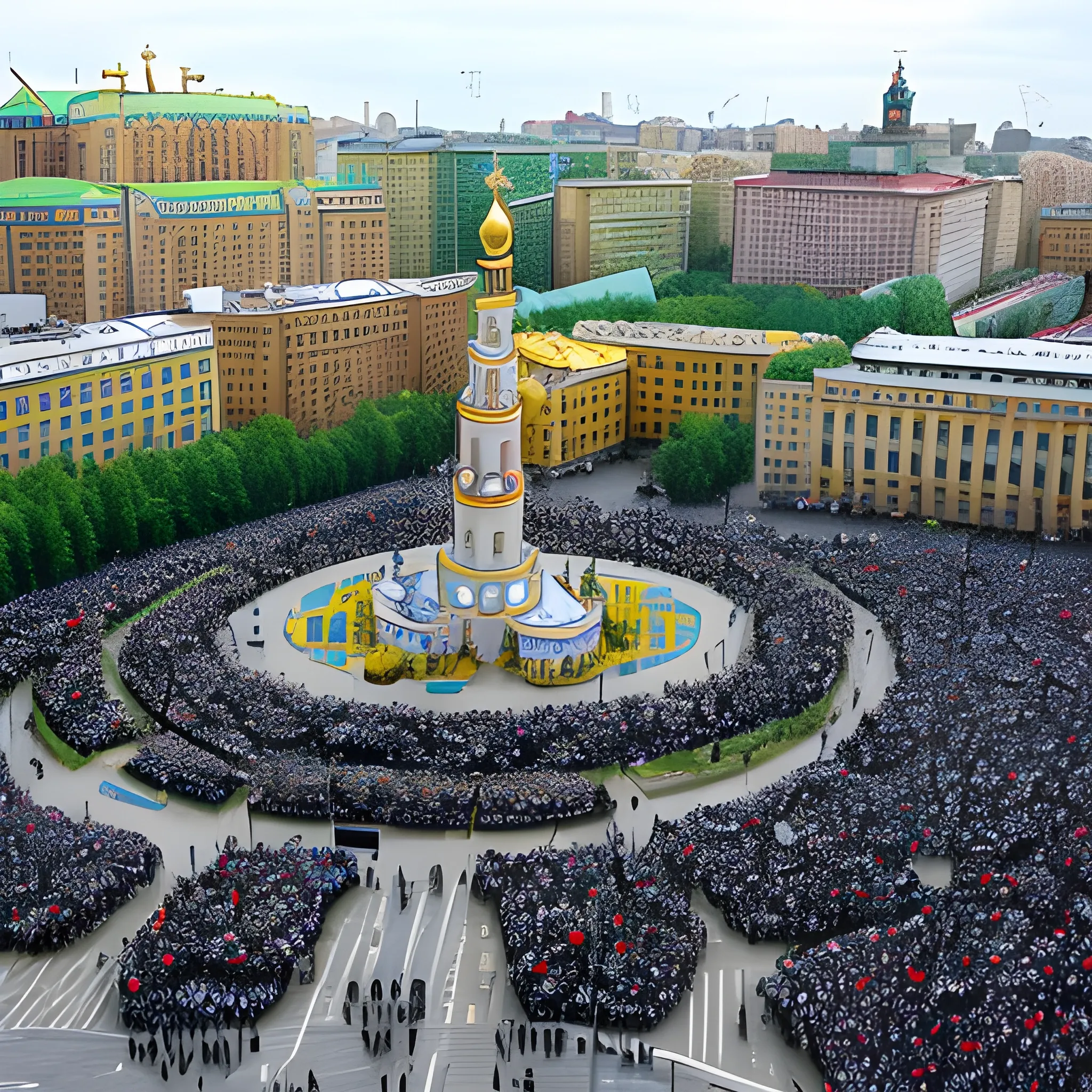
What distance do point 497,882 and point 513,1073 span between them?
5675 millimetres

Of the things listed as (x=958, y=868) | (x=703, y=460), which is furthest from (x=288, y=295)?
(x=958, y=868)

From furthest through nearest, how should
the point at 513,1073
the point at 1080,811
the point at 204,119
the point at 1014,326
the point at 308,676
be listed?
the point at 1014,326 → the point at 204,119 → the point at 308,676 → the point at 1080,811 → the point at 513,1073

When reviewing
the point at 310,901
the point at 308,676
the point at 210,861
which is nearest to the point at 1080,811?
the point at 310,901

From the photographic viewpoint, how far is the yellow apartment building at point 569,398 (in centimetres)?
6950

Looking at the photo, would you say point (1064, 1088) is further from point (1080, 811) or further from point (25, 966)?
point (25, 966)

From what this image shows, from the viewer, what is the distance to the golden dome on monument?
147 feet

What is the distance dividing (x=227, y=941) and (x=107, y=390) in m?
34.6

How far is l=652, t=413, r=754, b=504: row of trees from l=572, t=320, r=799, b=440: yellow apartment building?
13.6 ft

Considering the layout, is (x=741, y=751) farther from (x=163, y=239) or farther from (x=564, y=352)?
(x=163, y=239)

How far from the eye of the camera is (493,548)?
46531 mm

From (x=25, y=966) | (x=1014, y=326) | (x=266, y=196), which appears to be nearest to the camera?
(x=25, y=966)

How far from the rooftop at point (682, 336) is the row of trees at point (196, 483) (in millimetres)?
9550

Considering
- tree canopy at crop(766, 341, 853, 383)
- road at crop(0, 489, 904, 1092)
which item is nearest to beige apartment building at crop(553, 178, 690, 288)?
tree canopy at crop(766, 341, 853, 383)

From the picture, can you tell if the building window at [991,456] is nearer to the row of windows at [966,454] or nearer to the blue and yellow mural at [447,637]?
the row of windows at [966,454]
